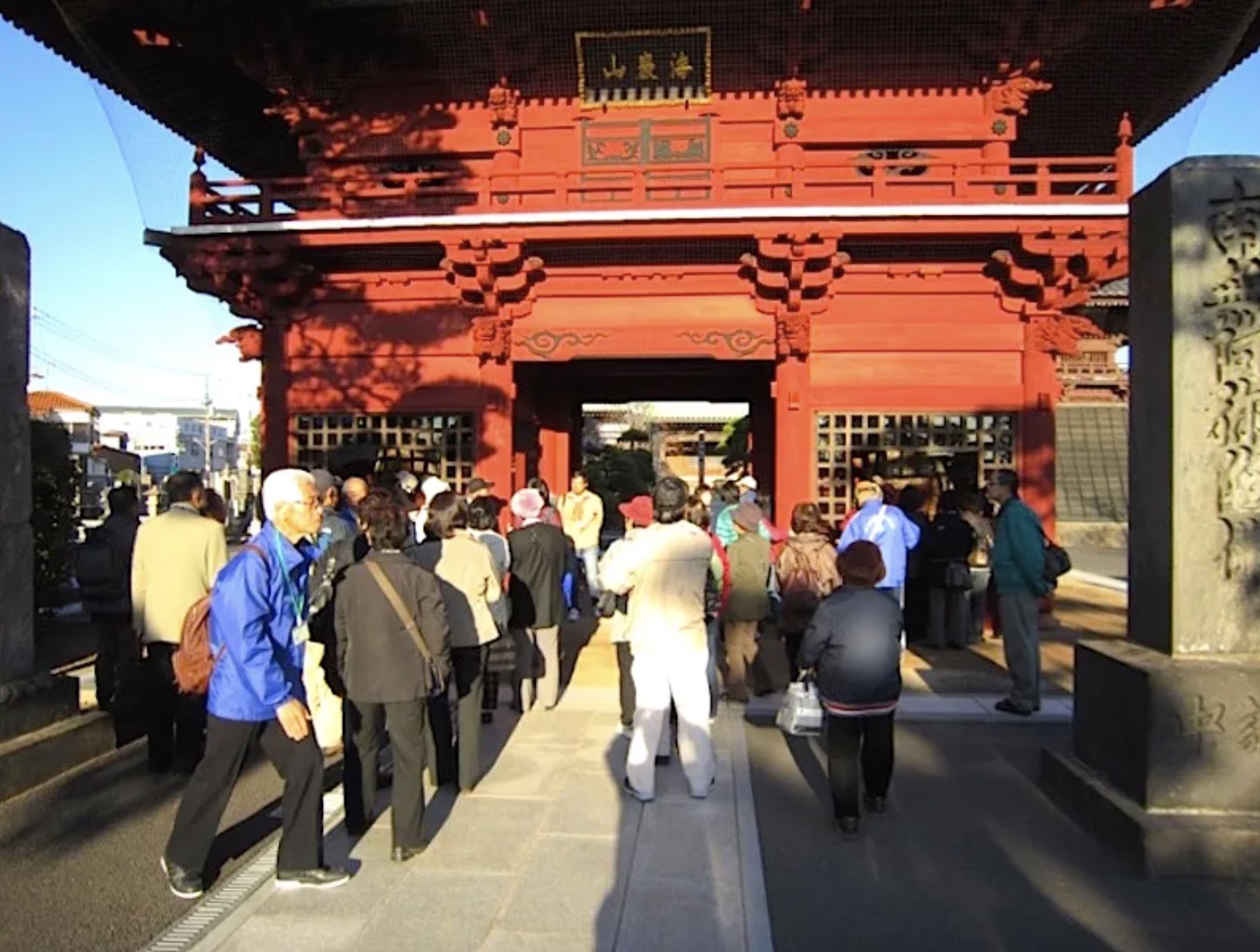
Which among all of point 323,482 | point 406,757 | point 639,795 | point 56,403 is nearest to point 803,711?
point 639,795

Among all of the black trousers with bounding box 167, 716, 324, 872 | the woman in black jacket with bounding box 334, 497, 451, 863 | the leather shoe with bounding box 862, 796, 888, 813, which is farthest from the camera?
the leather shoe with bounding box 862, 796, 888, 813

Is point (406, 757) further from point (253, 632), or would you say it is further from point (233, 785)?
point (253, 632)

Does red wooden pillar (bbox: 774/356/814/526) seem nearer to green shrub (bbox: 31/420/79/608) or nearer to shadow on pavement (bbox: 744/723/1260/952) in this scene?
shadow on pavement (bbox: 744/723/1260/952)

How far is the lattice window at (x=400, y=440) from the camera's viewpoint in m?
10.9

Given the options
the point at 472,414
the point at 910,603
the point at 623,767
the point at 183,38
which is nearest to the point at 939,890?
the point at 623,767

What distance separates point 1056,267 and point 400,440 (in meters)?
7.73

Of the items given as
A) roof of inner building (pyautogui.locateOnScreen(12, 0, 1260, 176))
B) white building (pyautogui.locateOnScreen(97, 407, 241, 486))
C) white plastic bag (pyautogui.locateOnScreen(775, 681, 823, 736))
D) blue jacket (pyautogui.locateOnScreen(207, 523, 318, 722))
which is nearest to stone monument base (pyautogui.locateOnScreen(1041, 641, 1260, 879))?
white plastic bag (pyautogui.locateOnScreen(775, 681, 823, 736))

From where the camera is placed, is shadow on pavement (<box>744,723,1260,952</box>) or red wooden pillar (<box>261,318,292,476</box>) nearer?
shadow on pavement (<box>744,723,1260,952</box>)

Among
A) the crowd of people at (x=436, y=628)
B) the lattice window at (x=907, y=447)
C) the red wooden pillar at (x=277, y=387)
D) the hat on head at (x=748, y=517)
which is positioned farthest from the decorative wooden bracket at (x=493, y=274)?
the hat on head at (x=748, y=517)

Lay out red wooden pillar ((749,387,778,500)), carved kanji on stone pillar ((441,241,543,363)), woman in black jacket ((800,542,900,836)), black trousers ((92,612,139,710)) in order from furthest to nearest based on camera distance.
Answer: red wooden pillar ((749,387,778,500)) < carved kanji on stone pillar ((441,241,543,363)) < black trousers ((92,612,139,710)) < woman in black jacket ((800,542,900,836))

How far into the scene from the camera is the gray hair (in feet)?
12.6

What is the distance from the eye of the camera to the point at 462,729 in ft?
16.8

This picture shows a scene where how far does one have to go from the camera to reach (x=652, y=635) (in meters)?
4.93

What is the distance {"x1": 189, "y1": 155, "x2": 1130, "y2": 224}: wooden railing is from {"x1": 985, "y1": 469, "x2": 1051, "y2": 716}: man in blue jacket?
4393mm
